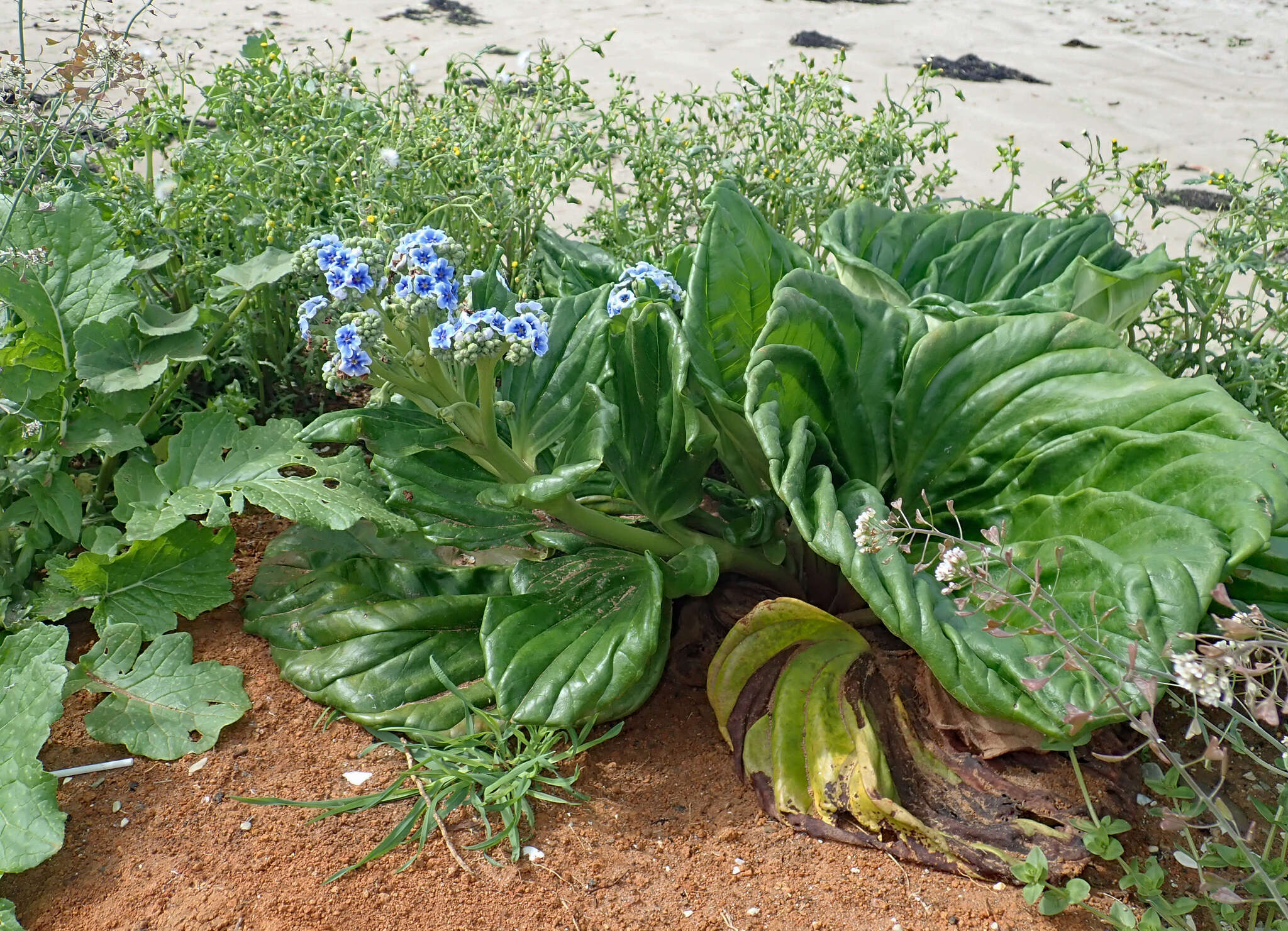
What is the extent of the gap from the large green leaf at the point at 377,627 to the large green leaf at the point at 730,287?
64 cm

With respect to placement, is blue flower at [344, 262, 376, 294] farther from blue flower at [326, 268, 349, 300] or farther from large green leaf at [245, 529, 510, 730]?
large green leaf at [245, 529, 510, 730]

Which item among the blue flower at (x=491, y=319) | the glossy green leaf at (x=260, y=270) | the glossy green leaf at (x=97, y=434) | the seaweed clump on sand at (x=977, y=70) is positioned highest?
the blue flower at (x=491, y=319)

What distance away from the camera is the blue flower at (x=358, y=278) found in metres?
1.88

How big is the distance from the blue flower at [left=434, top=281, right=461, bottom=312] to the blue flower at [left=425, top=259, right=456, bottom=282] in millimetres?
15

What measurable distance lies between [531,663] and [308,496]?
53cm

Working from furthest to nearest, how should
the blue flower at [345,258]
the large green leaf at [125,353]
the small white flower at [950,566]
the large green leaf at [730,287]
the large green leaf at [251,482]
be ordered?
the large green leaf at [125,353]
the large green leaf at [730,287]
the large green leaf at [251,482]
the blue flower at [345,258]
the small white flower at [950,566]

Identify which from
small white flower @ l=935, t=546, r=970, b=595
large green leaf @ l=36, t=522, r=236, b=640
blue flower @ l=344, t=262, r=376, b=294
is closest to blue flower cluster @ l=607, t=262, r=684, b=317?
blue flower @ l=344, t=262, r=376, b=294

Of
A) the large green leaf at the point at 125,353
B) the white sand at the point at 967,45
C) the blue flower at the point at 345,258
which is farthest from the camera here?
the white sand at the point at 967,45

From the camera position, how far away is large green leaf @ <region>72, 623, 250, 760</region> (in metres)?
2.11

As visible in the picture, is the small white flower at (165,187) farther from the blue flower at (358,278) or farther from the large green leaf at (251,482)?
the blue flower at (358,278)

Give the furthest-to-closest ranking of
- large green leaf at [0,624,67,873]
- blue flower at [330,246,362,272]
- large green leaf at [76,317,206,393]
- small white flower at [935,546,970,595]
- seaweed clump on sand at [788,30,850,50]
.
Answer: seaweed clump on sand at [788,30,850,50] < large green leaf at [76,317,206,393] < blue flower at [330,246,362,272] < large green leaf at [0,624,67,873] < small white flower at [935,546,970,595]

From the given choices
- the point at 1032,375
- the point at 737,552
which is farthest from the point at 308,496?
the point at 1032,375

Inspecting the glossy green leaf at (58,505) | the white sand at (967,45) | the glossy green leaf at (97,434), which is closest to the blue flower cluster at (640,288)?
the glossy green leaf at (97,434)

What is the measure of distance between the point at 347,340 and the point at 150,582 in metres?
0.86
